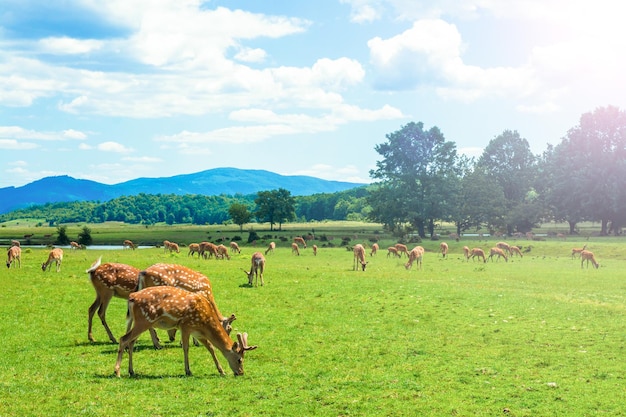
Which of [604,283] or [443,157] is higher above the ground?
[443,157]

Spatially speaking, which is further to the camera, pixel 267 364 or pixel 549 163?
pixel 549 163

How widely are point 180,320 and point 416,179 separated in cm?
7635

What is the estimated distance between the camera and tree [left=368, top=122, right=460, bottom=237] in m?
82.6

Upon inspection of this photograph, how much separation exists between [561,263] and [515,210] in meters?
41.9

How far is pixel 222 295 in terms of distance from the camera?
25.5m

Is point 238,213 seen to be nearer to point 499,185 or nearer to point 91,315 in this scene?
point 499,185

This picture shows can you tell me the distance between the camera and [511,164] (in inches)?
3757

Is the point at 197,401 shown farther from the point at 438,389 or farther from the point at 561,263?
the point at 561,263

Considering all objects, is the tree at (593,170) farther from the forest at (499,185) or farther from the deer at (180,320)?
the deer at (180,320)

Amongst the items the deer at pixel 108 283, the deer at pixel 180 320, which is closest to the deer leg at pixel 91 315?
the deer at pixel 108 283

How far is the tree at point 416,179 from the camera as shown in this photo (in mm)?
82625

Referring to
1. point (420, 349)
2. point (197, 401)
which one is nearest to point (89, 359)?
point (197, 401)

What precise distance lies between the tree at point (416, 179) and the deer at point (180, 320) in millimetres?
70173

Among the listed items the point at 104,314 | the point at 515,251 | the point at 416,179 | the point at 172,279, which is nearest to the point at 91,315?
the point at 104,314
